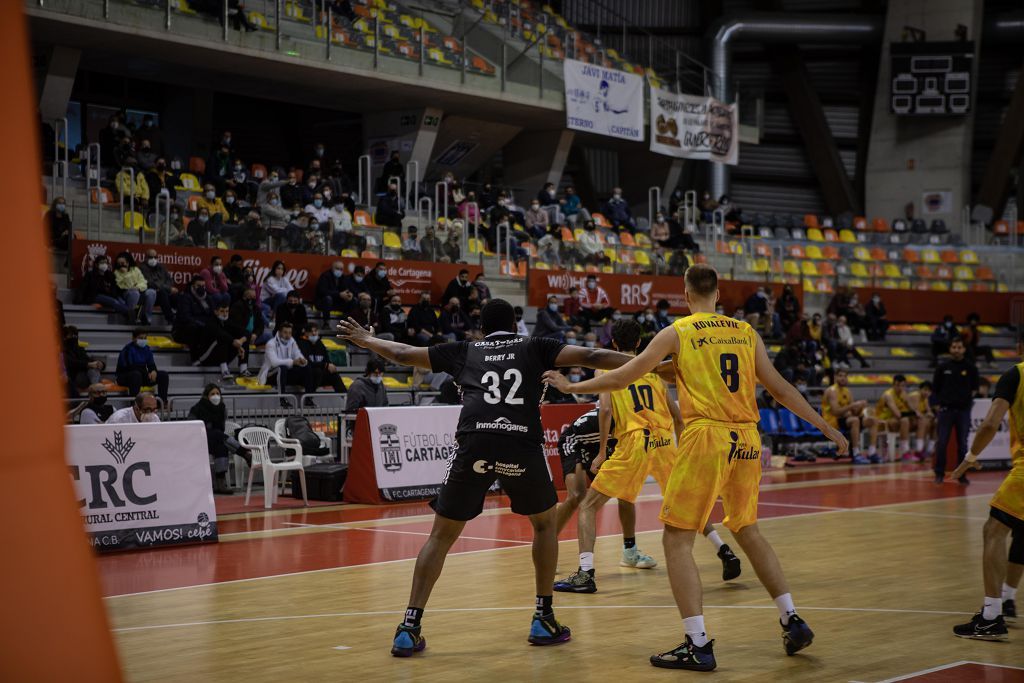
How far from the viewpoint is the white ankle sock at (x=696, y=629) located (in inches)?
256

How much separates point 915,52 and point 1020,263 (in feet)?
27.6

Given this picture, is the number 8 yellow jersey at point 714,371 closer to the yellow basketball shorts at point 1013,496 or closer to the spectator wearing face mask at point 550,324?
the yellow basketball shorts at point 1013,496

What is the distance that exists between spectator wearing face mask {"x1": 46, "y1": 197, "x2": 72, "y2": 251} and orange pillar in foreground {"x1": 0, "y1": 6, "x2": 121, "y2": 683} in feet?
62.4

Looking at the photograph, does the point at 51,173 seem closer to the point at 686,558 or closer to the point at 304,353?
the point at 304,353

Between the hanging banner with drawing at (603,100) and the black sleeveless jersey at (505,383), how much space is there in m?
25.9

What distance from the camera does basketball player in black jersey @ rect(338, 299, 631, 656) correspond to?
6.96 metres

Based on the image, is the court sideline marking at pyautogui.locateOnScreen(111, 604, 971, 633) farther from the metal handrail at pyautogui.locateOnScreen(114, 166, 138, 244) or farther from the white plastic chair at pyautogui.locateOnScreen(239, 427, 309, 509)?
the metal handrail at pyautogui.locateOnScreen(114, 166, 138, 244)

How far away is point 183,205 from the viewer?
22.0 meters

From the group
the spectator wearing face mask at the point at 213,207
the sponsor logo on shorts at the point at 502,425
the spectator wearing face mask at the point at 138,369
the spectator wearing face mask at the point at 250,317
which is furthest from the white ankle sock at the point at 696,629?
the spectator wearing face mask at the point at 213,207

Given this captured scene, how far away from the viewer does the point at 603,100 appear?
109ft

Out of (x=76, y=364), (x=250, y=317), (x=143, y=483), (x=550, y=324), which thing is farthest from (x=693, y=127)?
(x=143, y=483)

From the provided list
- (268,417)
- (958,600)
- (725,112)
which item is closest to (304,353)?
(268,417)

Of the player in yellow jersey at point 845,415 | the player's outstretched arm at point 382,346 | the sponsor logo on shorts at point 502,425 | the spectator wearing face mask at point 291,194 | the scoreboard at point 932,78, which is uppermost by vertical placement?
the scoreboard at point 932,78

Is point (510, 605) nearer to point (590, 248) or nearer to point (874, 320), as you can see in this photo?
point (590, 248)
